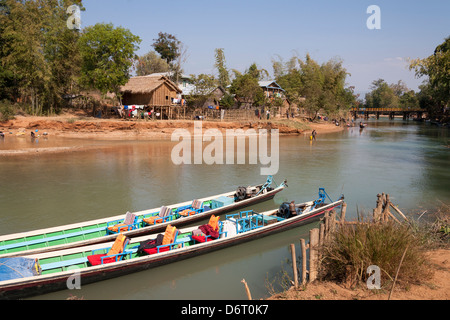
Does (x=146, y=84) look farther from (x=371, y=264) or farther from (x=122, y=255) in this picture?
(x=371, y=264)

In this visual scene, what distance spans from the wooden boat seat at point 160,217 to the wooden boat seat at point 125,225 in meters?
0.36

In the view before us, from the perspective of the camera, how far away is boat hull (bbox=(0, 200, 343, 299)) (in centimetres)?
726

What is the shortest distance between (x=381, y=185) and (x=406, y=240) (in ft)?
41.2

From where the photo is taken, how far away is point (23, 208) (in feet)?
44.9

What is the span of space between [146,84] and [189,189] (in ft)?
82.0

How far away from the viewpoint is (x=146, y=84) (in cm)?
3884

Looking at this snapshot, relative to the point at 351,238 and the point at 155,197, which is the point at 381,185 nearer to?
the point at 155,197

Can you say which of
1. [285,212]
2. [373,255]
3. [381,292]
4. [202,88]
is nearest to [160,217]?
[285,212]

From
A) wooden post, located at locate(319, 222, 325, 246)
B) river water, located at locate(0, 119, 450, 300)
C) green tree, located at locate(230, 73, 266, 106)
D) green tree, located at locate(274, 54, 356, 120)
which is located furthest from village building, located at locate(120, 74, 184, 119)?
wooden post, located at locate(319, 222, 325, 246)

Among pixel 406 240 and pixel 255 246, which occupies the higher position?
pixel 406 240

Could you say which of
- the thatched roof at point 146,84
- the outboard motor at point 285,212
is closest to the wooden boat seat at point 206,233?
the outboard motor at point 285,212

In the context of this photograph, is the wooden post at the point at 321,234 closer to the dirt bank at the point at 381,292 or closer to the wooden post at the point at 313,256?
the wooden post at the point at 313,256
